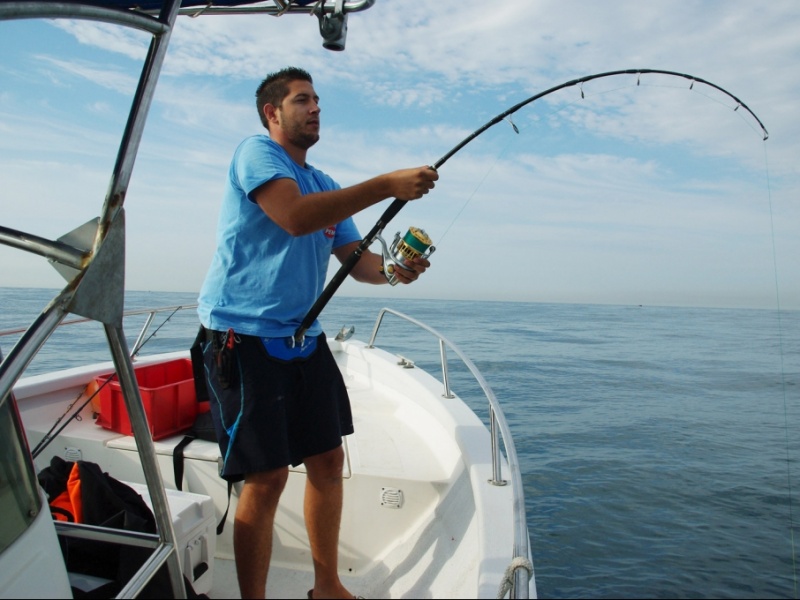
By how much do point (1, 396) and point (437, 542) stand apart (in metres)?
1.87

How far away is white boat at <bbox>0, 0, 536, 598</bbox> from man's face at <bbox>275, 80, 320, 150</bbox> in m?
0.24

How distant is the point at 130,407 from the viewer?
115 centimetres

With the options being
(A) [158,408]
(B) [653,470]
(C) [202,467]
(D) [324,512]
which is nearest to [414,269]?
(D) [324,512]

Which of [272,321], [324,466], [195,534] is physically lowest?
[195,534]

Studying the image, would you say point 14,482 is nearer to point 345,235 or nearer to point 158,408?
point 345,235

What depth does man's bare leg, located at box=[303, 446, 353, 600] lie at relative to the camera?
6.33ft

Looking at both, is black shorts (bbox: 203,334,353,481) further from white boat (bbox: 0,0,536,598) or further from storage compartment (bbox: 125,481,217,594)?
storage compartment (bbox: 125,481,217,594)

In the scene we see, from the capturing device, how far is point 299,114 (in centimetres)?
184

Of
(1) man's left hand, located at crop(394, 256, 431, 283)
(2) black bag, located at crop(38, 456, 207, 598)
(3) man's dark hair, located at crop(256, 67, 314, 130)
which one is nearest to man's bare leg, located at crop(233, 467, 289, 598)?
(2) black bag, located at crop(38, 456, 207, 598)

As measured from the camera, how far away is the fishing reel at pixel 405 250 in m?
1.91

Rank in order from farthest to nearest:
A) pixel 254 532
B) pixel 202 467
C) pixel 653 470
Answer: pixel 653 470, pixel 202 467, pixel 254 532

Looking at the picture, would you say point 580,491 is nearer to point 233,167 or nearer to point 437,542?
point 437,542

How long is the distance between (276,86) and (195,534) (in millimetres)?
1510

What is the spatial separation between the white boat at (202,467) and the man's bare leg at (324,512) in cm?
15
